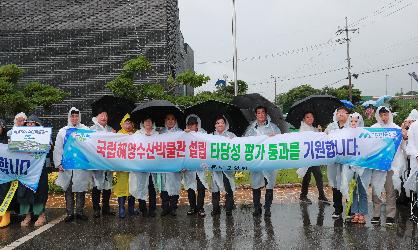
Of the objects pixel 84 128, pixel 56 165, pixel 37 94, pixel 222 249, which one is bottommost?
pixel 222 249

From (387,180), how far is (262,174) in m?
1.98

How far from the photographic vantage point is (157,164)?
745cm

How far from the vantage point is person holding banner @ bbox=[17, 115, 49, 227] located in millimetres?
7227

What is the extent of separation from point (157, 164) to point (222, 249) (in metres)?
2.27

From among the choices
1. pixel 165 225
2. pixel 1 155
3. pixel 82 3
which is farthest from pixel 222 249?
pixel 82 3

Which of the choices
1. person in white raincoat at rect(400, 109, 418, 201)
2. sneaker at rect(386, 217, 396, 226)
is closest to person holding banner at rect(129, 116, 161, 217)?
sneaker at rect(386, 217, 396, 226)

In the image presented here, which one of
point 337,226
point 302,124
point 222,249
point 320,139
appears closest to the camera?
point 222,249

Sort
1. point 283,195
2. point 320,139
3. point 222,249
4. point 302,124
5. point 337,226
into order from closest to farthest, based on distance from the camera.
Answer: point 222,249 → point 337,226 → point 320,139 → point 302,124 → point 283,195

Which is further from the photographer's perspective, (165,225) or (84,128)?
(84,128)

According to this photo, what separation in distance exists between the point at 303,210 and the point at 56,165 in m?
4.42

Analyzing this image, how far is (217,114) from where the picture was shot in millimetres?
7605

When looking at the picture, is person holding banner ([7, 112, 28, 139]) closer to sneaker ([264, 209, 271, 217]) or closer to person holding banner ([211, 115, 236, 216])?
person holding banner ([211, 115, 236, 216])

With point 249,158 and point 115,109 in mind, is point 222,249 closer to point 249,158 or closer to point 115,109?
point 249,158

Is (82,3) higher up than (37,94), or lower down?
higher up
